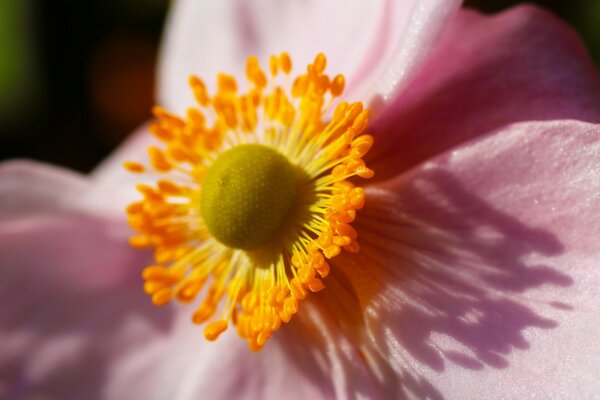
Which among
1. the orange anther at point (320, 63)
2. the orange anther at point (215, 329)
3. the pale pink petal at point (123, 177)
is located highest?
the orange anther at point (320, 63)

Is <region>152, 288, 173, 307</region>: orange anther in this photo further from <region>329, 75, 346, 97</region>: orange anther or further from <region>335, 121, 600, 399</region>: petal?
<region>329, 75, 346, 97</region>: orange anther

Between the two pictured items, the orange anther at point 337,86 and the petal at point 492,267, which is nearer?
the petal at point 492,267

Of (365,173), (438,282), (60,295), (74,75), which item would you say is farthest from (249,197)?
(74,75)

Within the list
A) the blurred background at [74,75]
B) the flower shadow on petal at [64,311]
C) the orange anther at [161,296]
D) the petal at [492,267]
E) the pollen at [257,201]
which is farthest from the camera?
the blurred background at [74,75]

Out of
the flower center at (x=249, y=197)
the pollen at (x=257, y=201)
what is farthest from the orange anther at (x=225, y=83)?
the flower center at (x=249, y=197)

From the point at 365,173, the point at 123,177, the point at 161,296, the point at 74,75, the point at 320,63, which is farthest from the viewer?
the point at 74,75

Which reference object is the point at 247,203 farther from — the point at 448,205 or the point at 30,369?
the point at 30,369

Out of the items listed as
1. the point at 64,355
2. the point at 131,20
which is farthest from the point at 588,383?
the point at 131,20

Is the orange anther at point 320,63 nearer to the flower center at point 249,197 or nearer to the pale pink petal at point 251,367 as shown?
the flower center at point 249,197

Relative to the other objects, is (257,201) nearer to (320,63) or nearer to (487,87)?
(320,63)
